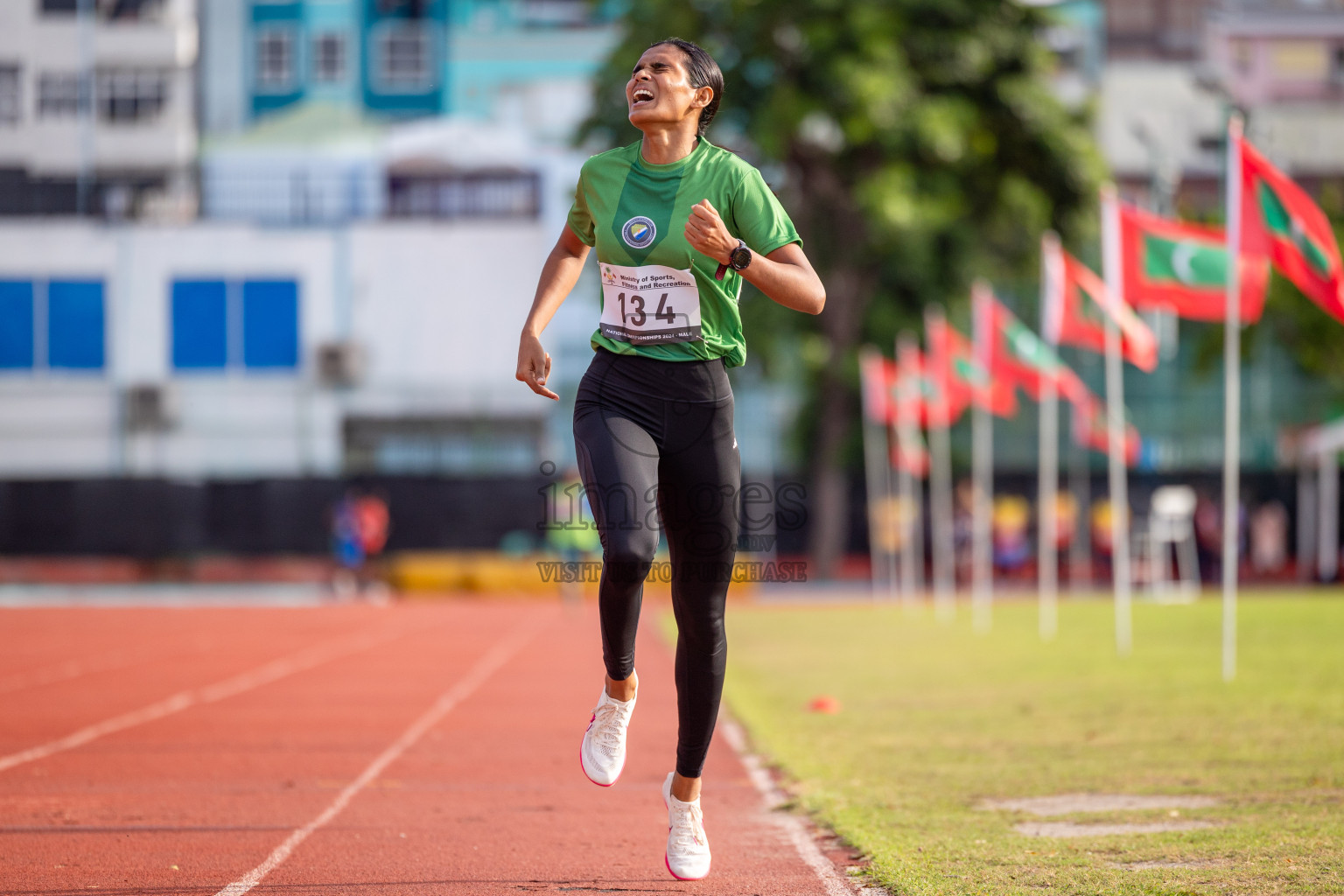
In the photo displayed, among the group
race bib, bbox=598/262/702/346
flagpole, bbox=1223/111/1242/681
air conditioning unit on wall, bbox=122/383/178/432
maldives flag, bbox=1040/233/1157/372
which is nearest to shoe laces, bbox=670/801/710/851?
race bib, bbox=598/262/702/346

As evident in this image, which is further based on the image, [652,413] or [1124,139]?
[1124,139]

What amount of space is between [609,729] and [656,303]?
4.25 feet

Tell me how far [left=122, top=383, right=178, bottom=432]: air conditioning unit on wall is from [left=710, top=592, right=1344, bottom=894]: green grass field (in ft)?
80.3

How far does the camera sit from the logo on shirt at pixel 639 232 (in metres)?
4.79

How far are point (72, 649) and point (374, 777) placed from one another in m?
10.7

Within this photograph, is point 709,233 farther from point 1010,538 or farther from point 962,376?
point 1010,538

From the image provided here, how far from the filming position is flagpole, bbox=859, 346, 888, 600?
106ft

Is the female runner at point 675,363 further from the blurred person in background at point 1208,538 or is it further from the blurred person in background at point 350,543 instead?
the blurred person in background at point 1208,538

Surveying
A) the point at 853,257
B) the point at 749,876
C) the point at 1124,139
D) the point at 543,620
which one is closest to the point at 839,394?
the point at 853,257

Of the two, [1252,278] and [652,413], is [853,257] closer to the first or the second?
[1252,278]

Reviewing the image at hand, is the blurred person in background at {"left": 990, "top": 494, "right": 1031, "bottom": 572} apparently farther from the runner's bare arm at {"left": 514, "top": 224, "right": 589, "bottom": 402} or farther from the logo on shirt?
the logo on shirt

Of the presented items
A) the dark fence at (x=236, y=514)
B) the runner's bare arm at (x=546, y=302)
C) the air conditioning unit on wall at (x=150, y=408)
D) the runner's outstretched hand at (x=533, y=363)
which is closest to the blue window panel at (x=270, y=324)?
the air conditioning unit on wall at (x=150, y=408)

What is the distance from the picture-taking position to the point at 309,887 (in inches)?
199

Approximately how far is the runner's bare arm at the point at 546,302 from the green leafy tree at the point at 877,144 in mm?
23649
